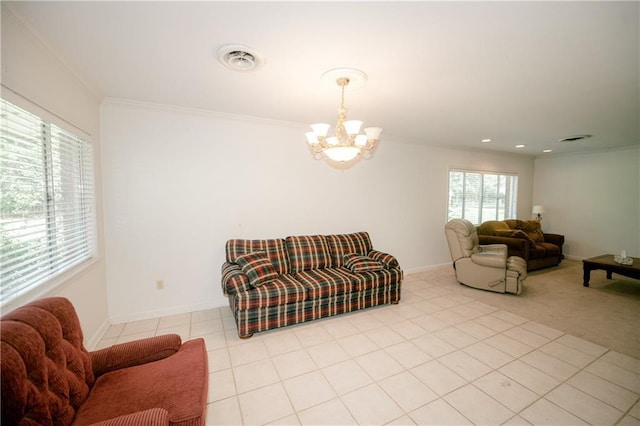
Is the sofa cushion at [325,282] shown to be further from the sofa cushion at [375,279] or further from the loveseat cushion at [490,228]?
the loveseat cushion at [490,228]

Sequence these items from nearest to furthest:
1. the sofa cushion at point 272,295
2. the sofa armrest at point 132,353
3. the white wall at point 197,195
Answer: the sofa armrest at point 132,353 → the sofa cushion at point 272,295 → the white wall at point 197,195

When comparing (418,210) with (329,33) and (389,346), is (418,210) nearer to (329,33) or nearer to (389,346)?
(389,346)

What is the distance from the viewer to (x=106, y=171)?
288cm

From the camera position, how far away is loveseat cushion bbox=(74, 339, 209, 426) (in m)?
1.16

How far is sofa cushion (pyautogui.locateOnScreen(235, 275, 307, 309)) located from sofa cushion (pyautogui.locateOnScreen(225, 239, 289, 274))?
0.36 meters

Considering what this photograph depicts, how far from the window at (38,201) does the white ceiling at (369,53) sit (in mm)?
624

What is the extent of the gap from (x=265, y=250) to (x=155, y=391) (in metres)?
2.14

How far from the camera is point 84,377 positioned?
1318mm

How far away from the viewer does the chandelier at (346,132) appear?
2.04 metres

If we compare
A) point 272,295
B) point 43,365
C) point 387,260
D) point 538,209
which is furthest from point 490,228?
point 43,365

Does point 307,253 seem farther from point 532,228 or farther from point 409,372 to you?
point 532,228

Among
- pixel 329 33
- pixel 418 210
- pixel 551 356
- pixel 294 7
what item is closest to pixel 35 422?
pixel 294 7

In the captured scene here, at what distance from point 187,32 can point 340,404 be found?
271cm

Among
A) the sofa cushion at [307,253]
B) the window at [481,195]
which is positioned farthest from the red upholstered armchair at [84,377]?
the window at [481,195]
